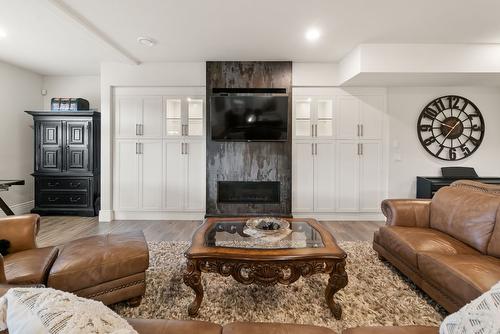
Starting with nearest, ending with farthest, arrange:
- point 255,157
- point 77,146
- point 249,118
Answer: point 249,118 → point 255,157 → point 77,146

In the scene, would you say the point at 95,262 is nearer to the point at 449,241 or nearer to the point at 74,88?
the point at 449,241

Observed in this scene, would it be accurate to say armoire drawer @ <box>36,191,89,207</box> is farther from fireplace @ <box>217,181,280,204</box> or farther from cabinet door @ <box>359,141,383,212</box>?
cabinet door @ <box>359,141,383,212</box>

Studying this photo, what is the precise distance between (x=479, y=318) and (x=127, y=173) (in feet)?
14.9

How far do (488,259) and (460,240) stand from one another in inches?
15.7

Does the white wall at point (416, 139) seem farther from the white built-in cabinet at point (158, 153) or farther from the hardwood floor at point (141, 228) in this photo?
the white built-in cabinet at point (158, 153)

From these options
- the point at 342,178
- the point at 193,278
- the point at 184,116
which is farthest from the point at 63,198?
the point at 342,178

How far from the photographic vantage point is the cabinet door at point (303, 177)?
4375 mm

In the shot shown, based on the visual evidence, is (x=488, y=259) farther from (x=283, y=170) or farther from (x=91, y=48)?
(x=91, y=48)

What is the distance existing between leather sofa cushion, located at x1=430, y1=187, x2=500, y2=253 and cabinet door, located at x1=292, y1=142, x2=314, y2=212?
1984mm

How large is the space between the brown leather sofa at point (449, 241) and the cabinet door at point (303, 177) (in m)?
1.70

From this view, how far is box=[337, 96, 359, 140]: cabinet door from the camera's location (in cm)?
434

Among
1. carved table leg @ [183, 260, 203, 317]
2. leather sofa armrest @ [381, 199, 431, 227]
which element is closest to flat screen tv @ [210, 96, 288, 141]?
leather sofa armrest @ [381, 199, 431, 227]

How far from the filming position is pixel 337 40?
339cm

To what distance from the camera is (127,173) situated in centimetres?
439
